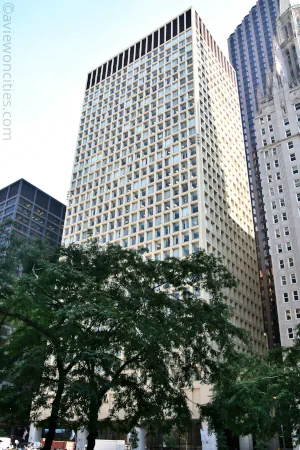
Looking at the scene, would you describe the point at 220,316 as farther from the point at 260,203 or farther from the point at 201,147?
the point at 260,203

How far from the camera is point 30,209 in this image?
12419cm

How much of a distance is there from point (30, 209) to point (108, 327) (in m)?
107

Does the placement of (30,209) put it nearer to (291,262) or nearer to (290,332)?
(291,262)

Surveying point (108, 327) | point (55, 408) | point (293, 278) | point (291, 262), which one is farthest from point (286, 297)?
point (55, 408)

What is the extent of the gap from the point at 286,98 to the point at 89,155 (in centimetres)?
4556

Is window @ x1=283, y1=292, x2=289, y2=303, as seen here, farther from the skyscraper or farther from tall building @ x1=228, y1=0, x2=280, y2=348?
tall building @ x1=228, y1=0, x2=280, y2=348

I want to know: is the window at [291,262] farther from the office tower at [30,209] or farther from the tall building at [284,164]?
the office tower at [30,209]

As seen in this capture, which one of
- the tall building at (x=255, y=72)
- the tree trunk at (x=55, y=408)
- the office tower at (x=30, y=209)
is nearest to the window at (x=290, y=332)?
the tall building at (x=255, y=72)

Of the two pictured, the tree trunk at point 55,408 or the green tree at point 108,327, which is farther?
the tree trunk at point 55,408

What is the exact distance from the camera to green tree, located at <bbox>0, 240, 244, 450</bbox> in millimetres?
20359

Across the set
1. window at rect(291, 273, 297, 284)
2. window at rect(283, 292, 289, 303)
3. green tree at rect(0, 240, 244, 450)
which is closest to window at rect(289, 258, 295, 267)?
window at rect(291, 273, 297, 284)

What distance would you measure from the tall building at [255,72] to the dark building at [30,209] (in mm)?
62242

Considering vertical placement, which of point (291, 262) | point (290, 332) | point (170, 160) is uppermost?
point (170, 160)

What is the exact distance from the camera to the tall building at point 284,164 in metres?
67.6
